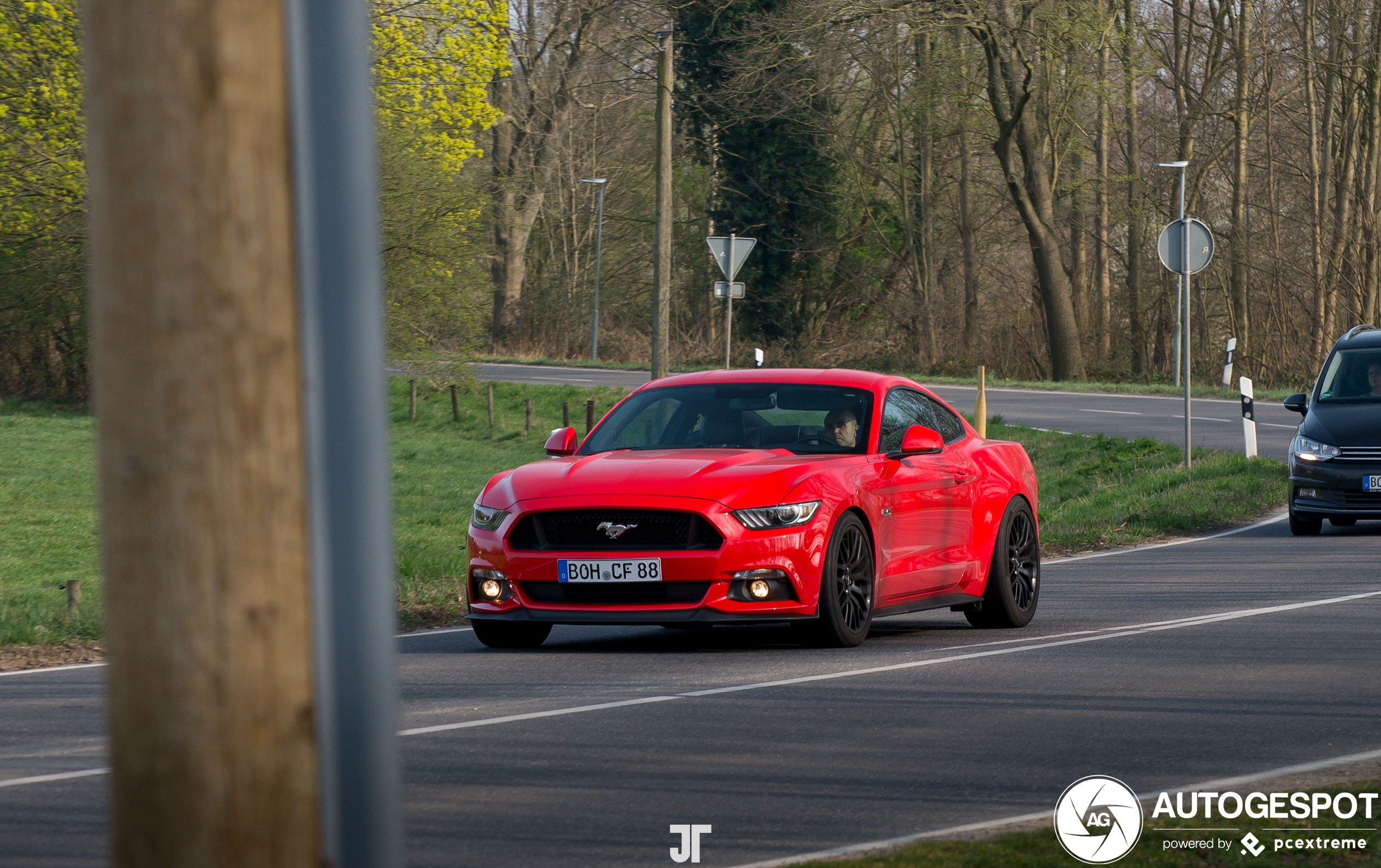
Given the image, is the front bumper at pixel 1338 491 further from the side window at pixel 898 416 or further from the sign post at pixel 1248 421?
the side window at pixel 898 416

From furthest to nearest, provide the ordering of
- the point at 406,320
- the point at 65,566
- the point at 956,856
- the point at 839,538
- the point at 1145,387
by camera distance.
Answer: the point at 1145,387
the point at 406,320
the point at 65,566
the point at 839,538
the point at 956,856

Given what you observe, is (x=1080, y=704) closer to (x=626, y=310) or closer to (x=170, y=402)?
(x=170, y=402)

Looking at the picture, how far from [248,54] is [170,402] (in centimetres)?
57

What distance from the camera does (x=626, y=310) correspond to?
6475 centimetres

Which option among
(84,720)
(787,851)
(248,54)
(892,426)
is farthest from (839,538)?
(248,54)

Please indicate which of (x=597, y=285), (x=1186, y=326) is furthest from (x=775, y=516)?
(x=597, y=285)

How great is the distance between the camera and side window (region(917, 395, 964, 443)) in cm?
1204

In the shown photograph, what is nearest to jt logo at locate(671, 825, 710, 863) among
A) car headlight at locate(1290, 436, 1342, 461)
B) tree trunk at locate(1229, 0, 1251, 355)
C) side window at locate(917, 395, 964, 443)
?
side window at locate(917, 395, 964, 443)

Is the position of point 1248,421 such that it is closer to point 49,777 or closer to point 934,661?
point 934,661

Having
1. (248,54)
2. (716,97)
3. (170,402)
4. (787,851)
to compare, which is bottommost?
(787,851)

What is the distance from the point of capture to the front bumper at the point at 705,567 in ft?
32.7

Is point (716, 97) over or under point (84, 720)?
over

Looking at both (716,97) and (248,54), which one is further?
(716,97)

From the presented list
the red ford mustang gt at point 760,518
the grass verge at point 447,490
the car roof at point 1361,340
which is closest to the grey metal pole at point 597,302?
the grass verge at point 447,490
